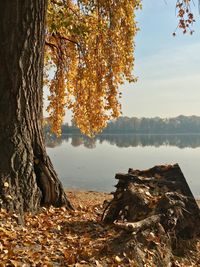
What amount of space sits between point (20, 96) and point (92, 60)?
8257mm

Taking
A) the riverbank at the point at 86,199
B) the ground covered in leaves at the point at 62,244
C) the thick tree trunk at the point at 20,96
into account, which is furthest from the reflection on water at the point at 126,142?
the ground covered in leaves at the point at 62,244

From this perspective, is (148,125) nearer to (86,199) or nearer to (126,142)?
(126,142)

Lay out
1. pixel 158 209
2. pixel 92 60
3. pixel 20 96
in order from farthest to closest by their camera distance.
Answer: pixel 92 60 → pixel 20 96 → pixel 158 209

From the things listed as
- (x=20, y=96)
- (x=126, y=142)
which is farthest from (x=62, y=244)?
(x=126, y=142)

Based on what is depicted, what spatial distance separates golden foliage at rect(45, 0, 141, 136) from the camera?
41.5 ft

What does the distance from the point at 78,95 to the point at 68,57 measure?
1512mm

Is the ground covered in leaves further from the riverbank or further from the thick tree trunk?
the riverbank

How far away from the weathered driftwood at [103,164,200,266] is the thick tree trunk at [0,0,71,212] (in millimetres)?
1404

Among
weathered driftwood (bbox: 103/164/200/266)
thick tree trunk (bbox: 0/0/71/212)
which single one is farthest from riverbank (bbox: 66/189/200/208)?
thick tree trunk (bbox: 0/0/71/212)

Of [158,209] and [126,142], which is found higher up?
[158,209]

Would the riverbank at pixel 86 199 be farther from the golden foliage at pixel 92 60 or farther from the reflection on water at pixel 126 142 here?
the reflection on water at pixel 126 142

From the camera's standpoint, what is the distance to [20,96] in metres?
5.78

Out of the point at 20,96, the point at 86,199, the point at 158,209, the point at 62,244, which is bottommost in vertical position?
the point at 86,199

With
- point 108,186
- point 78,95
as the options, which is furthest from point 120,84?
point 108,186
